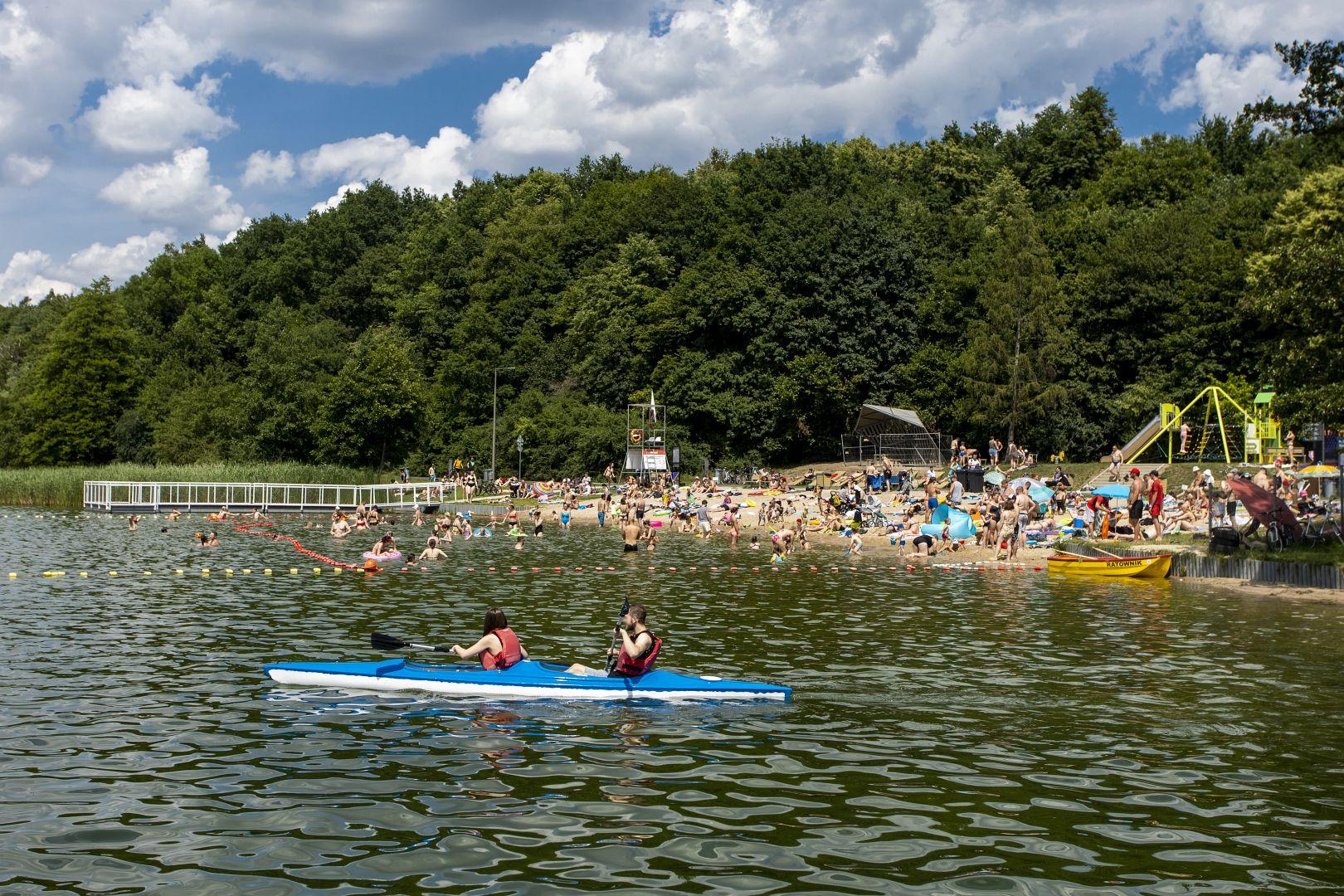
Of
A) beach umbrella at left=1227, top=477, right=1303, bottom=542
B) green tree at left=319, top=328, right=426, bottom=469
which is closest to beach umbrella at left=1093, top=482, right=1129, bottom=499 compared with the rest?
beach umbrella at left=1227, top=477, right=1303, bottom=542

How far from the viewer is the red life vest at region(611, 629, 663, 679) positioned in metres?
14.2

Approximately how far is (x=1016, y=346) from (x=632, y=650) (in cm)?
5183

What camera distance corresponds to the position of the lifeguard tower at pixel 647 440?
65.4 meters

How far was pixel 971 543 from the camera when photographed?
1495 inches

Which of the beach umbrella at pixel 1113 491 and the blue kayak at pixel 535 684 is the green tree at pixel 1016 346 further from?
the blue kayak at pixel 535 684

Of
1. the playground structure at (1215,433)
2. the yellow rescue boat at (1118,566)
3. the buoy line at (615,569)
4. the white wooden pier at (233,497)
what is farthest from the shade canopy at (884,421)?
the yellow rescue boat at (1118,566)

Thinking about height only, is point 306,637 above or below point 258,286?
below

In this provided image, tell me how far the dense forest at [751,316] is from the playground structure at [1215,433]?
236 cm

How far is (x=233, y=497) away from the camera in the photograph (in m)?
59.3

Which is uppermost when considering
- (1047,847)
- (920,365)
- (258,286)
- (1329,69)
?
(258,286)

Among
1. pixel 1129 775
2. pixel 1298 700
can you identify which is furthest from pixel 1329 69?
pixel 1129 775

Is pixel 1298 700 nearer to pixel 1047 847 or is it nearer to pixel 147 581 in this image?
pixel 1047 847

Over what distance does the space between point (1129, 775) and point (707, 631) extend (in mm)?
10340

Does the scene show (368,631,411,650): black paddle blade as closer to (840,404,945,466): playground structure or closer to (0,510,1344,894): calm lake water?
(0,510,1344,894): calm lake water
